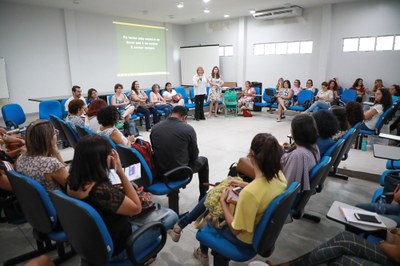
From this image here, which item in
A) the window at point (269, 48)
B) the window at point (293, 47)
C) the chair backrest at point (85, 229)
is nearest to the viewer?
the chair backrest at point (85, 229)

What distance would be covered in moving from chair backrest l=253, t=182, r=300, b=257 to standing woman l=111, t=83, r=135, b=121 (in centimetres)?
500

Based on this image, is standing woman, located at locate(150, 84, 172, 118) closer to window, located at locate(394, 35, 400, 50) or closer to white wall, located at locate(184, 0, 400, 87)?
white wall, located at locate(184, 0, 400, 87)

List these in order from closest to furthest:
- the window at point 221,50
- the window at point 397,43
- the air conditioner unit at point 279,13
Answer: the window at point 397,43, the air conditioner unit at point 279,13, the window at point 221,50

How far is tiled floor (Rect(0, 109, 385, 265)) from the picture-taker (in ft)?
7.25

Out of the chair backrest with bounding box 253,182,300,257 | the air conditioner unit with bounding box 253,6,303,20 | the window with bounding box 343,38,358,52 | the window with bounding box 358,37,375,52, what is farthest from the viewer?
the air conditioner unit with bounding box 253,6,303,20

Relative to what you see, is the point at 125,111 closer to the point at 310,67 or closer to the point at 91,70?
the point at 91,70

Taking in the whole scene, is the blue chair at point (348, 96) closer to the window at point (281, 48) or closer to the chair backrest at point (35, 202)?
the window at point (281, 48)

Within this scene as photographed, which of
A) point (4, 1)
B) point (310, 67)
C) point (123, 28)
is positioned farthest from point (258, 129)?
point (4, 1)

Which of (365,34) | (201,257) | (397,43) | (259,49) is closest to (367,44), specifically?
(365,34)

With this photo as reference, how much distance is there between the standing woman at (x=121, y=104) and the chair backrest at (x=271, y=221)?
5.00 metres

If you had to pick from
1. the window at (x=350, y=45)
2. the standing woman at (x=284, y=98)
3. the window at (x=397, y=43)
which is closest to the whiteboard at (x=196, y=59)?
the standing woman at (x=284, y=98)

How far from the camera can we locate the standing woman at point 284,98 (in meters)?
7.75

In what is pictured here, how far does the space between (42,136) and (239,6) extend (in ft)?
25.5

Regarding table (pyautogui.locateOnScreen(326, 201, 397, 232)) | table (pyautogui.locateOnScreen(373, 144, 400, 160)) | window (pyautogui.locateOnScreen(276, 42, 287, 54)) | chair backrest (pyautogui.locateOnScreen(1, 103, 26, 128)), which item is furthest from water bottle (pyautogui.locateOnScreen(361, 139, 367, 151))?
chair backrest (pyautogui.locateOnScreen(1, 103, 26, 128))
